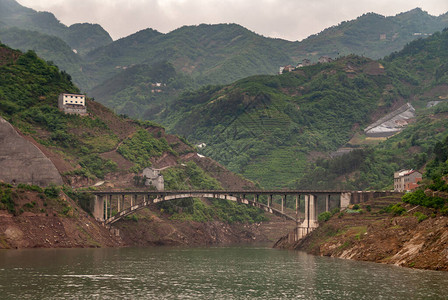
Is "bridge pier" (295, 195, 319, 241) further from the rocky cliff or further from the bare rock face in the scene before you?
the bare rock face

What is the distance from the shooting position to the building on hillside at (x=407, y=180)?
168075 millimetres

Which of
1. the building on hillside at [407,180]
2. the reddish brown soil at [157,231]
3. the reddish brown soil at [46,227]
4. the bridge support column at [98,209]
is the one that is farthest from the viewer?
the reddish brown soil at [157,231]

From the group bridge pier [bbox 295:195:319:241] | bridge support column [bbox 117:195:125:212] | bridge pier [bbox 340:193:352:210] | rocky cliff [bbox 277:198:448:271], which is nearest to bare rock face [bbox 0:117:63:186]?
bridge support column [bbox 117:195:125:212]

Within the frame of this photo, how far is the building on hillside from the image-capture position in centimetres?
16807

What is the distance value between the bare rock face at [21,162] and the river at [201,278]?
35271 mm

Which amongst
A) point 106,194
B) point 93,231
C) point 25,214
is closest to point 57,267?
point 25,214

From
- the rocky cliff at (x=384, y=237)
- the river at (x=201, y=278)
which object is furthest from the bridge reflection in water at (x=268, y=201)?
the river at (x=201, y=278)

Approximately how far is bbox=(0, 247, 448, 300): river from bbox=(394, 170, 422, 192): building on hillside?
43935 mm

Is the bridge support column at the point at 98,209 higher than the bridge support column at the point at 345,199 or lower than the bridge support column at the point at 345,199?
lower

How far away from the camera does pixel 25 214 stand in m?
147

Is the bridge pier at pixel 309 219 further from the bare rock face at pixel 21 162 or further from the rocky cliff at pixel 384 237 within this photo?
the bare rock face at pixel 21 162

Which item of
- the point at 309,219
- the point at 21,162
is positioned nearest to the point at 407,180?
the point at 309,219

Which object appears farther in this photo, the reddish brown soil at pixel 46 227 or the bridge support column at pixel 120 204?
the bridge support column at pixel 120 204

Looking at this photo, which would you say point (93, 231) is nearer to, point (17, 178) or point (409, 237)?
point (17, 178)
